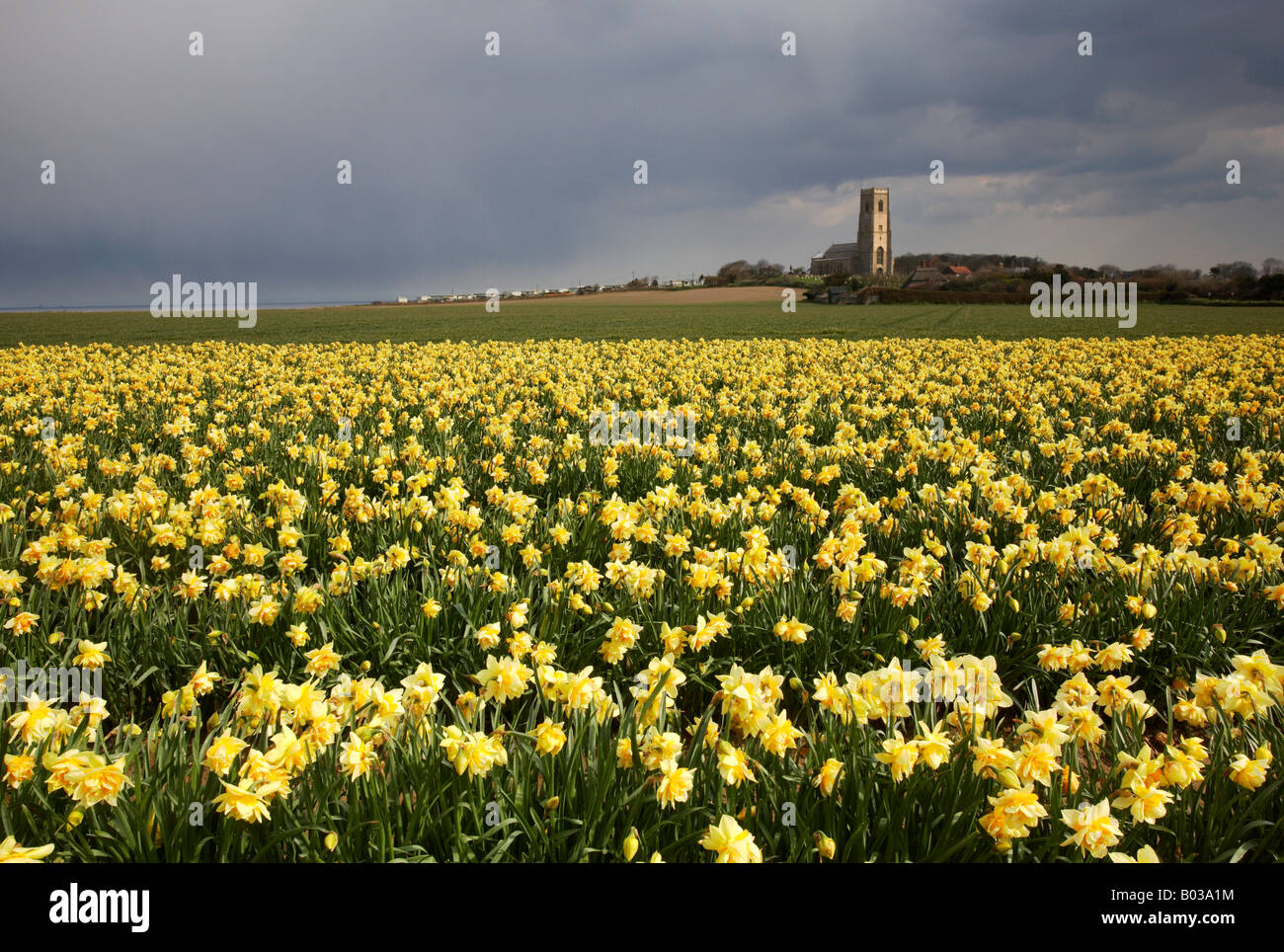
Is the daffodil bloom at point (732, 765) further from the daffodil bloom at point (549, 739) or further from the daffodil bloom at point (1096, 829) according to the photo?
the daffodil bloom at point (1096, 829)

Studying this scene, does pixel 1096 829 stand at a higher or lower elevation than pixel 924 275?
lower

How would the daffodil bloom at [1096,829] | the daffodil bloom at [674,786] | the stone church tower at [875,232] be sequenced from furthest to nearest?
the stone church tower at [875,232] < the daffodil bloom at [674,786] < the daffodil bloom at [1096,829]

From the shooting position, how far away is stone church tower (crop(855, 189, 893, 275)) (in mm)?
144875

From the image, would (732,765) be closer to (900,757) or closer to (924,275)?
(900,757)

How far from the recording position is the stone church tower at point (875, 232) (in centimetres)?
14488

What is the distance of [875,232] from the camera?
145 m

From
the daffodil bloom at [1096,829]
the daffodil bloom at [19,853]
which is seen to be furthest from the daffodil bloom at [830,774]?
the daffodil bloom at [19,853]

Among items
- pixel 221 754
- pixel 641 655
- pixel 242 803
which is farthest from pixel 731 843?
pixel 641 655

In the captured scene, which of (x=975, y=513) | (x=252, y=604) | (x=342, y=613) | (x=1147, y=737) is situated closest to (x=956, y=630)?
(x=1147, y=737)

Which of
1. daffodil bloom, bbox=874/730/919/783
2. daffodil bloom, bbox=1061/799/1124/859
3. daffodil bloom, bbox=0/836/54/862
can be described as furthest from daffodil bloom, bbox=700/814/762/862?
daffodil bloom, bbox=0/836/54/862

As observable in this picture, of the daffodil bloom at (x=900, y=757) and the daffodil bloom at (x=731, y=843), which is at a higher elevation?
the daffodil bloom at (x=900, y=757)

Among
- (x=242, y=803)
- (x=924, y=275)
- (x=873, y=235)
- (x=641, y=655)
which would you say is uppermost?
(x=873, y=235)

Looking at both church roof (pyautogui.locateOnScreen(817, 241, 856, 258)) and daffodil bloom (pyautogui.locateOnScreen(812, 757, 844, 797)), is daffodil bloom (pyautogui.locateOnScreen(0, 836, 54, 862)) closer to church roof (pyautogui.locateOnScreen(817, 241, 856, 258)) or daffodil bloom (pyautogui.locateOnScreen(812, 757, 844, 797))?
daffodil bloom (pyautogui.locateOnScreen(812, 757, 844, 797))

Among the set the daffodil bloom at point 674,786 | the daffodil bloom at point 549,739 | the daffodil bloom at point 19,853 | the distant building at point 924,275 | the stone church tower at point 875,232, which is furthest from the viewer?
the stone church tower at point 875,232
